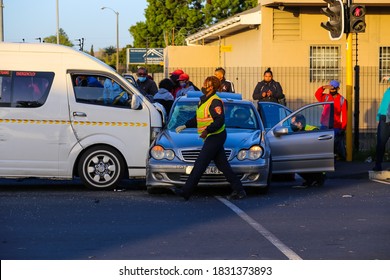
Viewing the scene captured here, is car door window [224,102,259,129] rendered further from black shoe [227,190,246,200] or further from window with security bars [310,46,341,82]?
window with security bars [310,46,341,82]

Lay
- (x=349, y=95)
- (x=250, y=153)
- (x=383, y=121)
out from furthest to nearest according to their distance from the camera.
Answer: (x=349, y=95) → (x=383, y=121) → (x=250, y=153)

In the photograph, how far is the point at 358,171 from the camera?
2031cm

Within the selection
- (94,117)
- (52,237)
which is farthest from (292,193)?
(52,237)

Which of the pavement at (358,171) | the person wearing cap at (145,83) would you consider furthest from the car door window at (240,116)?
the person wearing cap at (145,83)

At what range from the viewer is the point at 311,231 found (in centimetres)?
1184

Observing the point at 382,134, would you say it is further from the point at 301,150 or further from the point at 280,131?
the point at 280,131

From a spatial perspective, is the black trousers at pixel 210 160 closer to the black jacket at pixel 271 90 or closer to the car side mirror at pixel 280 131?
the car side mirror at pixel 280 131

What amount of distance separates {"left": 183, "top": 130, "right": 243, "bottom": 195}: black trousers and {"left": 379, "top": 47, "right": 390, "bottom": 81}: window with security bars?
64.1 ft

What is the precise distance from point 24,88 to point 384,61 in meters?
19.5

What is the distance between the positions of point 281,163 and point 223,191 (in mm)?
1058

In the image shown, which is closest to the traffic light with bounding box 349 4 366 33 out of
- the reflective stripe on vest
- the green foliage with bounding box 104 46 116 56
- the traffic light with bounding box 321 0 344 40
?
the traffic light with bounding box 321 0 344 40

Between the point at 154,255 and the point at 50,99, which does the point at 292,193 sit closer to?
the point at 50,99

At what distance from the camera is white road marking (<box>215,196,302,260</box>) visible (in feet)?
33.1

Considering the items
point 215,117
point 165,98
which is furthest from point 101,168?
point 165,98
